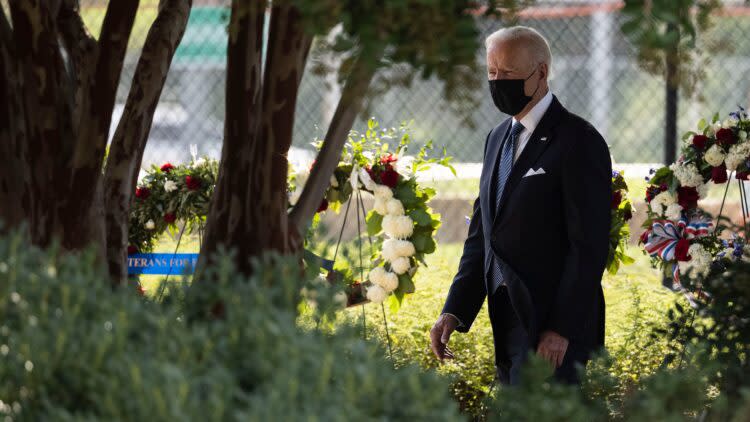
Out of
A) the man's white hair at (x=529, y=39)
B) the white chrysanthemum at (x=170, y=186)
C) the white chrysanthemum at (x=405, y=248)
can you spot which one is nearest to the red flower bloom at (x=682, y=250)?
the white chrysanthemum at (x=405, y=248)

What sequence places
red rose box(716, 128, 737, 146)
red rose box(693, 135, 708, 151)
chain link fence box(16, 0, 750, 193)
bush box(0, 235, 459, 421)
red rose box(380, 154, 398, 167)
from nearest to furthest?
bush box(0, 235, 459, 421) → red rose box(716, 128, 737, 146) → red rose box(693, 135, 708, 151) → red rose box(380, 154, 398, 167) → chain link fence box(16, 0, 750, 193)

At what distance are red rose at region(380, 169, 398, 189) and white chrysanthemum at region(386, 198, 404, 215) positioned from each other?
2.8 inches

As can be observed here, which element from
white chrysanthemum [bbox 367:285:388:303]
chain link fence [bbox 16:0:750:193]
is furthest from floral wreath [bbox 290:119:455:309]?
chain link fence [bbox 16:0:750:193]

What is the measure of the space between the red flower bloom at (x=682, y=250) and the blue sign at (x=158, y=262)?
2.11 meters

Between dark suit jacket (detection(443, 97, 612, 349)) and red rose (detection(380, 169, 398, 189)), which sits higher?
red rose (detection(380, 169, 398, 189))

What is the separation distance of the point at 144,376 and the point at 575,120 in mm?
1997

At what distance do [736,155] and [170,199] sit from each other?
2586 mm

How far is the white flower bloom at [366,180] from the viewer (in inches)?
177

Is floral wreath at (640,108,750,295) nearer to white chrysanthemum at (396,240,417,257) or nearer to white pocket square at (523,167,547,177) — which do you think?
white chrysanthemum at (396,240,417,257)

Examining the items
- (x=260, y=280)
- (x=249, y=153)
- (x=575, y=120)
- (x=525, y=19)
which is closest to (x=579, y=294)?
(x=575, y=120)

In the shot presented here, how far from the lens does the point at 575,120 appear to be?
10.6 ft

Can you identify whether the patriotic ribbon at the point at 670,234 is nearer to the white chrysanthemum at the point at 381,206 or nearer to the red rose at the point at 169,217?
the white chrysanthemum at the point at 381,206

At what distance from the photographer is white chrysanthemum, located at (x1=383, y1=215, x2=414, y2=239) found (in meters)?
4.54

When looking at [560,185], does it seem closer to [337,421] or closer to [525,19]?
[337,421]
